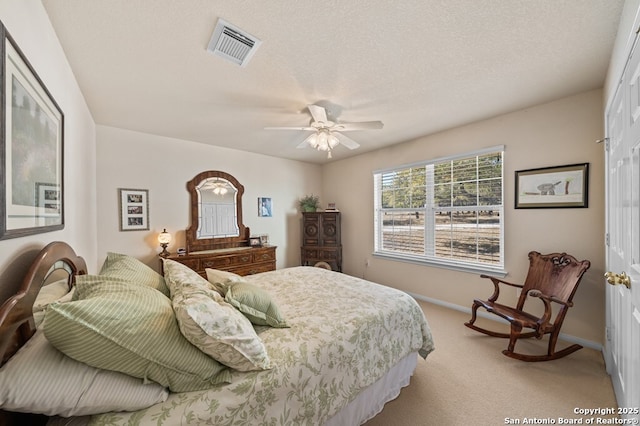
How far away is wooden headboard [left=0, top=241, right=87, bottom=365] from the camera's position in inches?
30.3

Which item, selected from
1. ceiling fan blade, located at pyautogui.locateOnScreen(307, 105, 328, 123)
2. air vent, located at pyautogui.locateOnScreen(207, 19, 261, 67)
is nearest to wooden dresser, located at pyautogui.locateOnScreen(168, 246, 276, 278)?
ceiling fan blade, located at pyautogui.locateOnScreen(307, 105, 328, 123)

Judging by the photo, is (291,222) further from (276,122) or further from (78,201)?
(78,201)

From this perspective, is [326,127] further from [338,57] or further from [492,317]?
[492,317]

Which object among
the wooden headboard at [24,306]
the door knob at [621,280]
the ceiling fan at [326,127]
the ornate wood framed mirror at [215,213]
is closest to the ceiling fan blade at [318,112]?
the ceiling fan at [326,127]

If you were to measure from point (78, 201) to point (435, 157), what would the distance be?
4046mm

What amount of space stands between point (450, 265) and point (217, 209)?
3624 millimetres

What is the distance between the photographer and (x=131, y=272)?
154cm

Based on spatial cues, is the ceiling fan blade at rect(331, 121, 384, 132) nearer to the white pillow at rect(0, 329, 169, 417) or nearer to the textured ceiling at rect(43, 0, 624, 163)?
the textured ceiling at rect(43, 0, 624, 163)

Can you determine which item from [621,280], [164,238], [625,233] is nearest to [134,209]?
[164,238]

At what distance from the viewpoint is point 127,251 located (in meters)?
3.17

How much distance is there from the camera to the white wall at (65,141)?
977mm

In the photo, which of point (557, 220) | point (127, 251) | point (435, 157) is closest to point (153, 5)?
point (127, 251)

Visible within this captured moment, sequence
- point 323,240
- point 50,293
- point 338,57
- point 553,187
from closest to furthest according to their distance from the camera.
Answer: point 50,293 < point 338,57 < point 553,187 < point 323,240

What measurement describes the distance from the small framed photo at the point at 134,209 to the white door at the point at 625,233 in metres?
4.43
